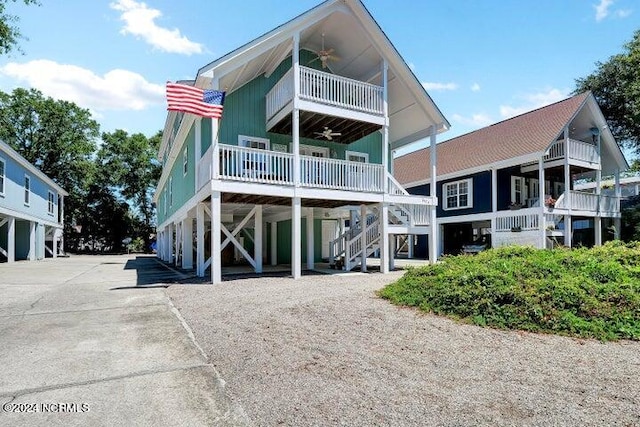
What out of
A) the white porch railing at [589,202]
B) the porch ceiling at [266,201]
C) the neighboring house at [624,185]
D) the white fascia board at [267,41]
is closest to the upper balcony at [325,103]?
the white fascia board at [267,41]

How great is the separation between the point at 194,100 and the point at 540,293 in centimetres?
895

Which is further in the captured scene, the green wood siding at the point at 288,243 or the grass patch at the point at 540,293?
the green wood siding at the point at 288,243

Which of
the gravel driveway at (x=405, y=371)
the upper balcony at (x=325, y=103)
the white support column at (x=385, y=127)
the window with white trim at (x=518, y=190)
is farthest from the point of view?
the window with white trim at (x=518, y=190)

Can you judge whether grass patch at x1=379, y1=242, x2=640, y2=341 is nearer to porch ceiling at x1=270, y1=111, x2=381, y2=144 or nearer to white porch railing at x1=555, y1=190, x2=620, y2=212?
porch ceiling at x1=270, y1=111, x2=381, y2=144

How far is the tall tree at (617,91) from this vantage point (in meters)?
27.7

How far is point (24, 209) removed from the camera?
2334 centimetres

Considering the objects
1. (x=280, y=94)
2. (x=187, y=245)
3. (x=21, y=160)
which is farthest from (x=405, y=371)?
(x=21, y=160)

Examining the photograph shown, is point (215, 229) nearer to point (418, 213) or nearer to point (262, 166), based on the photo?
point (262, 166)

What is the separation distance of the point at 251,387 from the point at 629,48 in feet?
115

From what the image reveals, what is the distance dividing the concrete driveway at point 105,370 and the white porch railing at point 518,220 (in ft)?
58.2

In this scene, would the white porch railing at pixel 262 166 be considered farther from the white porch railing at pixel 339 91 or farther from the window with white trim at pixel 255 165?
the white porch railing at pixel 339 91

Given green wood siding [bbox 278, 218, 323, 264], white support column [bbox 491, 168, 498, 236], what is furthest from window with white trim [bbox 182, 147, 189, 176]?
white support column [bbox 491, 168, 498, 236]

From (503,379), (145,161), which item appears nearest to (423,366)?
(503,379)

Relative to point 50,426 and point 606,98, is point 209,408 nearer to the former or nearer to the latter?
point 50,426
